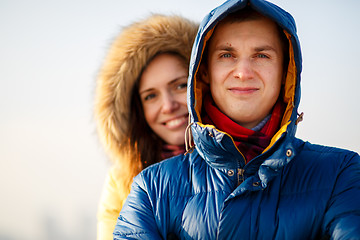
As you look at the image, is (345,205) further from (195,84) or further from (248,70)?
(195,84)

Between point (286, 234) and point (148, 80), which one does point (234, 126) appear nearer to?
point (286, 234)

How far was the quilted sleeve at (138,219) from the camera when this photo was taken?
181 centimetres

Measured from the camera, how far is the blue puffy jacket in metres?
1.67

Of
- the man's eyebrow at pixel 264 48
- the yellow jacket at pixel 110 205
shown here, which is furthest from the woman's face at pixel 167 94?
the man's eyebrow at pixel 264 48

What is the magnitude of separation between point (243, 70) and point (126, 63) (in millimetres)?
1390

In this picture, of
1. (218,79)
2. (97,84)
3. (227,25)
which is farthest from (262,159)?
(97,84)

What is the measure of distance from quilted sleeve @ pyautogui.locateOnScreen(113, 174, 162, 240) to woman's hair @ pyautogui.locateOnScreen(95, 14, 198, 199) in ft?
4.00

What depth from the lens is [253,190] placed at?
1.74 metres

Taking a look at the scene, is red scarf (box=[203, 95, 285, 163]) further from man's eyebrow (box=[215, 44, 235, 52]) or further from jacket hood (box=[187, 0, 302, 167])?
man's eyebrow (box=[215, 44, 235, 52])

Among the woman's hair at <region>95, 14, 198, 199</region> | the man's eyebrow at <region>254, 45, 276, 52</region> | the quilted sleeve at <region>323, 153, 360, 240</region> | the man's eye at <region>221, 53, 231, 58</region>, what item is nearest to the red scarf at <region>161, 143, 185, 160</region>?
the woman's hair at <region>95, 14, 198, 199</region>

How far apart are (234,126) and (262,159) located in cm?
24

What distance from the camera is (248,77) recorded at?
1975mm

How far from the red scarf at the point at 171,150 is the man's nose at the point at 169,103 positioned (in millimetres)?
322

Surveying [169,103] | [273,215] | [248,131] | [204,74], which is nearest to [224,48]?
[204,74]
